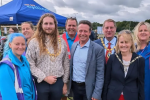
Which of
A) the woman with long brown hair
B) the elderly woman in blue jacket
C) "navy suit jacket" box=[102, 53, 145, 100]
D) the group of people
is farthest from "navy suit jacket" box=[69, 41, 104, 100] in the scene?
the elderly woman in blue jacket

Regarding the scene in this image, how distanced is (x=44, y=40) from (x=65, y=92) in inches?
37.0

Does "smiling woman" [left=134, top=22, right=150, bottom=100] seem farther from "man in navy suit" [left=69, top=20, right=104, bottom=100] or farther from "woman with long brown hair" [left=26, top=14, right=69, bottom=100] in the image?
"woman with long brown hair" [left=26, top=14, right=69, bottom=100]

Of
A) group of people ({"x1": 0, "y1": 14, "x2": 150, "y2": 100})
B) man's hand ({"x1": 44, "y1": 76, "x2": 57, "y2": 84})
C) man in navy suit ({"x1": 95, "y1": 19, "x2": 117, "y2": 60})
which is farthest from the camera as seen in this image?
man in navy suit ({"x1": 95, "y1": 19, "x2": 117, "y2": 60})

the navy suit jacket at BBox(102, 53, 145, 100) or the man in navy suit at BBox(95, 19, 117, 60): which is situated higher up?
the man in navy suit at BBox(95, 19, 117, 60)

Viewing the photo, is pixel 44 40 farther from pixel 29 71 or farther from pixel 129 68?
pixel 129 68

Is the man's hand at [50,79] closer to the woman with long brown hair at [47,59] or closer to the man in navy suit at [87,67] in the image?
the woman with long brown hair at [47,59]

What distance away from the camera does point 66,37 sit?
124 inches

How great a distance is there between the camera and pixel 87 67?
83.2 inches

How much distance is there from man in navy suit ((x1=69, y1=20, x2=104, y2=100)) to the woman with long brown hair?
24 centimetres

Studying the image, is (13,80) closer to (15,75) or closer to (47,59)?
(15,75)

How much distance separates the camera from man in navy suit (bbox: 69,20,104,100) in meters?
2.11

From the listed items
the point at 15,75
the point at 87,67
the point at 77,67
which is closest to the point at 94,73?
the point at 87,67

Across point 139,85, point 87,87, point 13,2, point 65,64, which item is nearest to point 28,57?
point 65,64

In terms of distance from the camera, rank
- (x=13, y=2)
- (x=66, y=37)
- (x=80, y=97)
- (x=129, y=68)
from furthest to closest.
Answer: (x=13, y=2)
(x=66, y=37)
(x=80, y=97)
(x=129, y=68)
